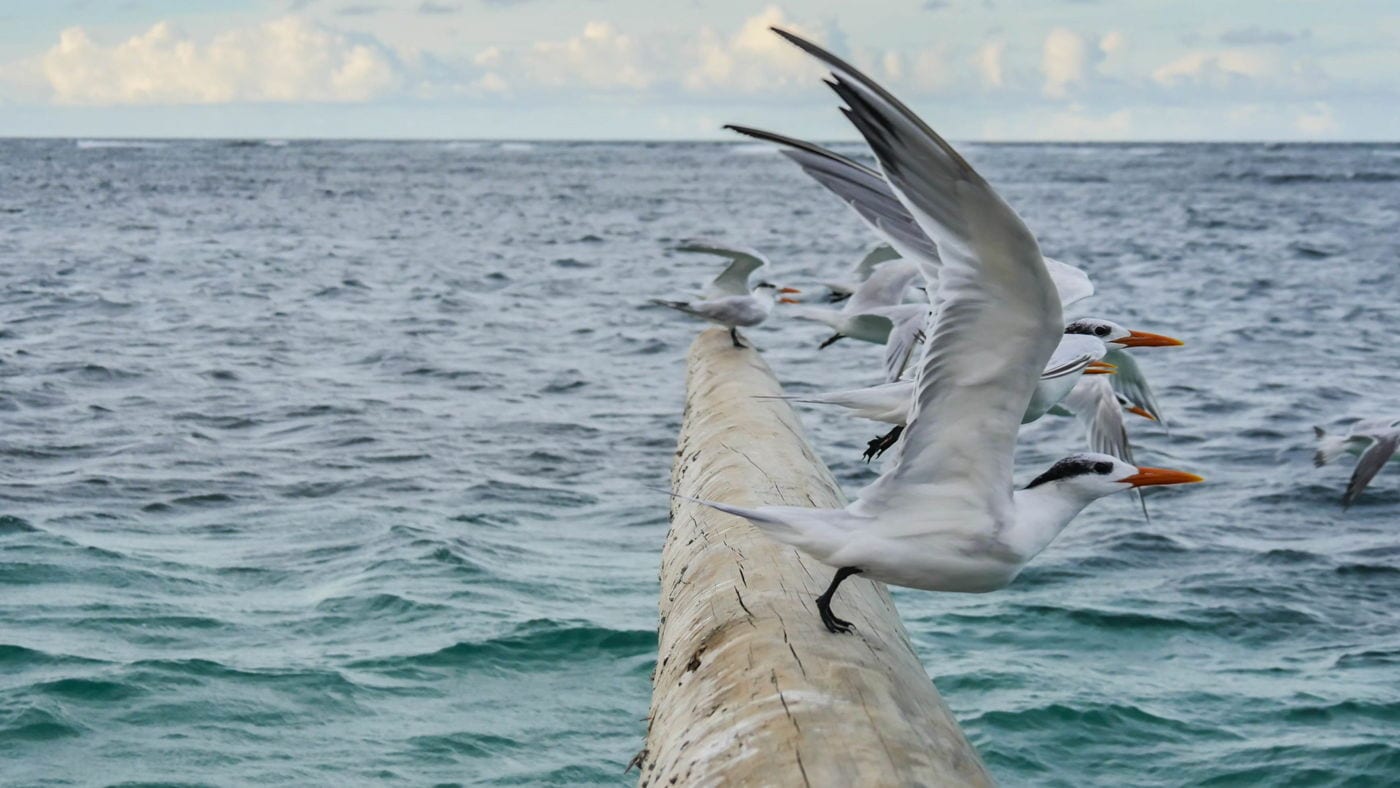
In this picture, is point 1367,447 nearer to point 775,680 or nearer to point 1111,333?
point 1111,333

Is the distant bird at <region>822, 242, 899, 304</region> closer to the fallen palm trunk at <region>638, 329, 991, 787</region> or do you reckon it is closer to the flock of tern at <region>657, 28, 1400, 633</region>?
the fallen palm trunk at <region>638, 329, 991, 787</region>

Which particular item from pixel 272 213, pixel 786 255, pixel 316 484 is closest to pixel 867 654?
pixel 316 484

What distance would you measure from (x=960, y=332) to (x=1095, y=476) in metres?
0.88

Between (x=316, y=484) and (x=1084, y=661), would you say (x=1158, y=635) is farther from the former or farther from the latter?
(x=316, y=484)

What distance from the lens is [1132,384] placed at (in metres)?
9.70

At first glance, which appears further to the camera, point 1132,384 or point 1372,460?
point 1132,384

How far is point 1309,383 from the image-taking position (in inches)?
650

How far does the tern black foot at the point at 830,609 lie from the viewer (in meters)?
4.53

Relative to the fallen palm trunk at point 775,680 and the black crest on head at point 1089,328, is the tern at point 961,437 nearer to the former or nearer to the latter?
the fallen palm trunk at point 775,680

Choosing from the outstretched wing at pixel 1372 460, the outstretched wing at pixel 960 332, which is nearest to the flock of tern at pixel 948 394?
the outstretched wing at pixel 960 332

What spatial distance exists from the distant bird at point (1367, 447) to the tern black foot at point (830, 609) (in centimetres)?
556

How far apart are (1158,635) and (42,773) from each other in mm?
5875

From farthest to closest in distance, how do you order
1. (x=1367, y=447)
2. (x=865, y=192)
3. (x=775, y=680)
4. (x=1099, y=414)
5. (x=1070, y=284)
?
(x=1367, y=447), (x=1099, y=414), (x=1070, y=284), (x=865, y=192), (x=775, y=680)

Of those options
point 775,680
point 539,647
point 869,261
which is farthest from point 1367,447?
point 775,680
